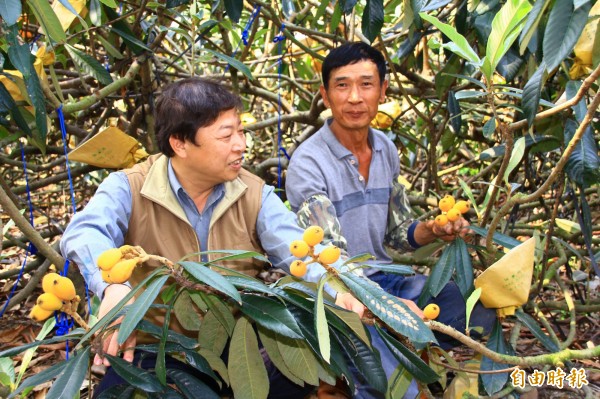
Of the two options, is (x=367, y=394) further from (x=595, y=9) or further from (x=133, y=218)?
(x=595, y=9)

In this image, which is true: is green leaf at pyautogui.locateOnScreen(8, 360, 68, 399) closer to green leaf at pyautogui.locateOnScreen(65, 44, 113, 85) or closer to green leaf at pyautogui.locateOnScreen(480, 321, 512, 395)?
green leaf at pyautogui.locateOnScreen(480, 321, 512, 395)

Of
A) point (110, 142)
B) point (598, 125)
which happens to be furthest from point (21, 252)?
point (598, 125)

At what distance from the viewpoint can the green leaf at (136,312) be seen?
1099 millimetres

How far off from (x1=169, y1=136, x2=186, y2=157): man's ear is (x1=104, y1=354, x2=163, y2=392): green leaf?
26.0 inches

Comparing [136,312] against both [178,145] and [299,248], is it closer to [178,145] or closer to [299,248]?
[299,248]

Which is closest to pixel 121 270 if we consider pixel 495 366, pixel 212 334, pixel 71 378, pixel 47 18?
pixel 71 378

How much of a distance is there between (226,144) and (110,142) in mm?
588

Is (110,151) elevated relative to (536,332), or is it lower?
elevated

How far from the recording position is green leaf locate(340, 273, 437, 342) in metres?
1.27

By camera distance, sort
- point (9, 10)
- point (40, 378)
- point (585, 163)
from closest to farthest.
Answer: point (40, 378)
point (9, 10)
point (585, 163)

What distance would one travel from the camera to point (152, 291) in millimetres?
1183

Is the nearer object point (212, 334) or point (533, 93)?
point (533, 93)

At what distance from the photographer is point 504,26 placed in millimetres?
1342

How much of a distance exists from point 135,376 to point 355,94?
1190 millimetres
